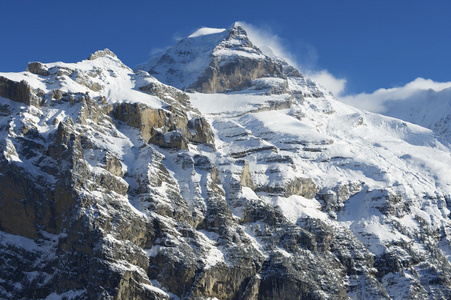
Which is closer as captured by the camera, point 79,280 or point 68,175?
point 79,280

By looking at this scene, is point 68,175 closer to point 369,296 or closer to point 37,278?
point 37,278

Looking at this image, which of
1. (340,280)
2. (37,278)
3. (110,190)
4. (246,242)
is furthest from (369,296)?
(37,278)

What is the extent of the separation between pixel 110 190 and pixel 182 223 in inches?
743

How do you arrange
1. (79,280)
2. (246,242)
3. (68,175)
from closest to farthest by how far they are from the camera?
(79,280) < (68,175) < (246,242)

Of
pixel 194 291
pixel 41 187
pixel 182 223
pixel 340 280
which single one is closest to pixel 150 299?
pixel 194 291

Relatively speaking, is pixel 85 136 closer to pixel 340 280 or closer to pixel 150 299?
pixel 150 299

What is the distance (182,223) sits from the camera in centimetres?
18700

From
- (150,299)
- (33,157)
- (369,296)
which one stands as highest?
(33,157)

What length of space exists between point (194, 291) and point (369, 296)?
49549 millimetres

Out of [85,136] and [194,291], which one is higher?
[85,136]

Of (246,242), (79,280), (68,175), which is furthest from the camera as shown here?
(246,242)

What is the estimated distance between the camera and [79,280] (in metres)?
167

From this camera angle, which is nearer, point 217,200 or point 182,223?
point 182,223

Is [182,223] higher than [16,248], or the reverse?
[182,223]
